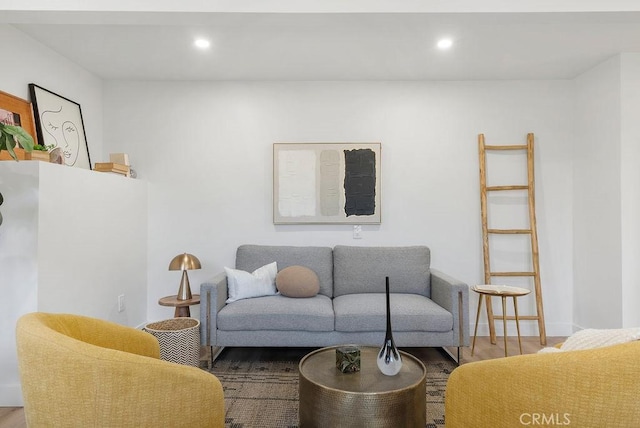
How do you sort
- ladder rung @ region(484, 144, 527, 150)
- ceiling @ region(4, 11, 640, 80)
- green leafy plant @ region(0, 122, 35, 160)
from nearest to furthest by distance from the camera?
green leafy plant @ region(0, 122, 35, 160) < ceiling @ region(4, 11, 640, 80) < ladder rung @ region(484, 144, 527, 150)

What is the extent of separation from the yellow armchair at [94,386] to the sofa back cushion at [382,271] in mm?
2345

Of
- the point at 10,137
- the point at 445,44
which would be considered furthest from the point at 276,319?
the point at 445,44

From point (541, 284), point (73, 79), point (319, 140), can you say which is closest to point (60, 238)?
point (73, 79)

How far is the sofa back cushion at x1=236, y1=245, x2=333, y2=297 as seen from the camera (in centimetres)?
366

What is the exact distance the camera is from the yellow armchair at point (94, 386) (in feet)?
4.15

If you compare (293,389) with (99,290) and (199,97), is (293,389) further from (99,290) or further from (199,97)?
(199,97)

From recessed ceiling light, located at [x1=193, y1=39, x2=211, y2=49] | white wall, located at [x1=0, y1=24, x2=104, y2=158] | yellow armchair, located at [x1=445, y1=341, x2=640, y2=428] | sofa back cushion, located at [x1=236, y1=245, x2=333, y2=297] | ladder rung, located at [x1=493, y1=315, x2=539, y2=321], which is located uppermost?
recessed ceiling light, located at [x1=193, y1=39, x2=211, y2=49]

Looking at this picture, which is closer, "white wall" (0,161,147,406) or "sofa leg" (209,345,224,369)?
"white wall" (0,161,147,406)

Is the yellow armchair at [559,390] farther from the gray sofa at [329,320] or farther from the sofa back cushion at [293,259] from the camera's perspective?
→ the sofa back cushion at [293,259]

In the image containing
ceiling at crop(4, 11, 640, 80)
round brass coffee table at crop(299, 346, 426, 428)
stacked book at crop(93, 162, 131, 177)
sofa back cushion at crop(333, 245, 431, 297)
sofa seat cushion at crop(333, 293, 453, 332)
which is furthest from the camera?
sofa back cushion at crop(333, 245, 431, 297)

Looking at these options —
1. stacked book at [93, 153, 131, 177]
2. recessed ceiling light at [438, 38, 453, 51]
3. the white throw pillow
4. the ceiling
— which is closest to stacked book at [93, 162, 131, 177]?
stacked book at [93, 153, 131, 177]

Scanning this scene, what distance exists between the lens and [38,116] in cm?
305

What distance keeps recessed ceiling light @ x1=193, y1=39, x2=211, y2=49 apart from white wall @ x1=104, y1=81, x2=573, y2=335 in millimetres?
809

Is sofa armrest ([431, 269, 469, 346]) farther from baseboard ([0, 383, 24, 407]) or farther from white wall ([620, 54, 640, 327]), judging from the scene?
baseboard ([0, 383, 24, 407])
